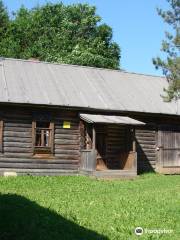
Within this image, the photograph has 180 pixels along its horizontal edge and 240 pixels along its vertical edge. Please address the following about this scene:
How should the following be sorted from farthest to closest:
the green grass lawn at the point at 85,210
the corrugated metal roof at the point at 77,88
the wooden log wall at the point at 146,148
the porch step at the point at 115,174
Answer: the wooden log wall at the point at 146,148 → the corrugated metal roof at the point at 77,88 → the porch step at the point at 115,174 → the green grass lawn at the point at 85,210

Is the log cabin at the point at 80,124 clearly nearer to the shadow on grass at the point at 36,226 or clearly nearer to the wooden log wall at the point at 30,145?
the wooden log wall at the point at 30,145

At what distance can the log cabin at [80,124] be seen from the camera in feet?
→ 66.6

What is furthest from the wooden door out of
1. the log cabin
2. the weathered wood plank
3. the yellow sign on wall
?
the yellow sign on wall

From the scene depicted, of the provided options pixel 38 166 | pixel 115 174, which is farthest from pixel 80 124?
pixel 115 174

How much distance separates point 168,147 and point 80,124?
17.3 feet

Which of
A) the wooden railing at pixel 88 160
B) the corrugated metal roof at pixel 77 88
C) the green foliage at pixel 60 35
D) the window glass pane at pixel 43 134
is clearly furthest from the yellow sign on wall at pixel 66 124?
the green foliage at pixel 60 35

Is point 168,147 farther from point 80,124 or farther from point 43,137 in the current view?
point 43,137

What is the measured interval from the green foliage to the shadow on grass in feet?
105

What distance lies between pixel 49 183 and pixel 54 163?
363 centimetres

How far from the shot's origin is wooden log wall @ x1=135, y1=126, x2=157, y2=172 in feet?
76.9

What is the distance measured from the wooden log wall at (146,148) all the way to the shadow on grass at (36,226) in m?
13.0

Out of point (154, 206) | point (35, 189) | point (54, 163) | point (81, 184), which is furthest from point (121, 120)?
point (154, 206)

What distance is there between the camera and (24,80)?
2228 cm

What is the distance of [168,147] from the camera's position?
79.2ft
